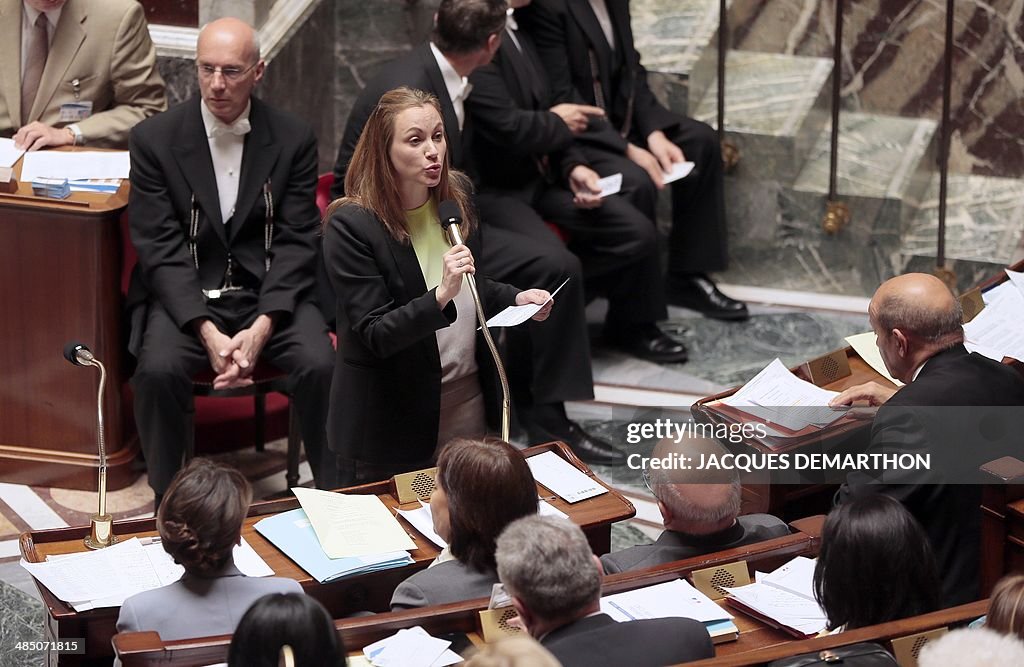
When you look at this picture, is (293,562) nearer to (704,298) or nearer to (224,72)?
(224,72)

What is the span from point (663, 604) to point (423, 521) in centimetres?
70

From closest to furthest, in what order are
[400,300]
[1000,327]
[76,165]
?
[400,300] < [1000,327] < [76,165]

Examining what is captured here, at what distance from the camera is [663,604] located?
297 cm

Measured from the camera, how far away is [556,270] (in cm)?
504

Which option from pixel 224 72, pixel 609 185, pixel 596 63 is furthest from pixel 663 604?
pixel 596 63

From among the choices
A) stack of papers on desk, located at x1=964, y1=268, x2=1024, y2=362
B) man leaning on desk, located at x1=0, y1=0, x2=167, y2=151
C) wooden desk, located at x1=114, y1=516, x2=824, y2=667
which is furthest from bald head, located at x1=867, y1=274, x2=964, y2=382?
man leaning on desk, located at x1=0, y1=0, x2=167, y2=151

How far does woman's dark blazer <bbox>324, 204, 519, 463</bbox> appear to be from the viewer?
3.66 m

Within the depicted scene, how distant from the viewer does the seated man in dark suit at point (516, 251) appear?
4.75 meters

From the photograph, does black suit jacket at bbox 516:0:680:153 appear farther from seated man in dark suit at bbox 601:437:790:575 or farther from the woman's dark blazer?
seated man in dark suit at bbox 601:437:790:575

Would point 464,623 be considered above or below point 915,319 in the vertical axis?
below

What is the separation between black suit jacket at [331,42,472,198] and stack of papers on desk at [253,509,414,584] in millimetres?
1693

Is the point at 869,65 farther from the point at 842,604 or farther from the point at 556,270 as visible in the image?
the point at 842,604

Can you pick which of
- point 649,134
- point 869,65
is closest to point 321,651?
point 649,134

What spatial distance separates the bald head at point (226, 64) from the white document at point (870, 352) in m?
1.98
